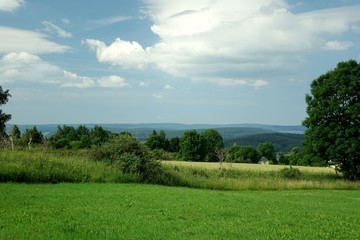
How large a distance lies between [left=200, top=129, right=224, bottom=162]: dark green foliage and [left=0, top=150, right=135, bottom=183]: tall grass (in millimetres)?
64870

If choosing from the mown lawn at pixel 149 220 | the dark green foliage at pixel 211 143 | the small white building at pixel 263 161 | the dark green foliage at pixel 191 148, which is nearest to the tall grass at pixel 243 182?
the mown lawn at pixel 149 220

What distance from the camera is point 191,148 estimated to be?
105m

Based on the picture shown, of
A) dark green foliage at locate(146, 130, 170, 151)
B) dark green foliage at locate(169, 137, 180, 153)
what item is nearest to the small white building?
dark green foliage at locate(169, 137, 180, 153)

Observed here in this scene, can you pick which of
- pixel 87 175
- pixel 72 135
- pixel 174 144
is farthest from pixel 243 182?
pixel 174 144

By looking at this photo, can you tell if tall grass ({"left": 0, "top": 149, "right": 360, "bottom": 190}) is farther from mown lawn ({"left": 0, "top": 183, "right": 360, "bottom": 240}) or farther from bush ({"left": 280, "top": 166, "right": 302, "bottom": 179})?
mown lawn ({"left": 0, "top": 183, "right": 360, "bottom": 240})

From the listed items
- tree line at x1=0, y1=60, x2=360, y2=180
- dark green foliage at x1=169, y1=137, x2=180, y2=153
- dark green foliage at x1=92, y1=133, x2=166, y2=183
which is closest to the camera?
dark green foliage at x1=92, y1=133, x2=166, y2=183

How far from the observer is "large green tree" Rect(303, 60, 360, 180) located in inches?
1977

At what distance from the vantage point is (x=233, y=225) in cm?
1384

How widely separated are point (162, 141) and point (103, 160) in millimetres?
83029

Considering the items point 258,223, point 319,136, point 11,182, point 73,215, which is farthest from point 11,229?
point 319,136

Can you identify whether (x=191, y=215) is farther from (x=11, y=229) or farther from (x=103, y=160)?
(x=103, y=160)

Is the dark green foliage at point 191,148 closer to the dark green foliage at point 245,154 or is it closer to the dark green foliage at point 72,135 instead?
the dark green foliage at point 245,154

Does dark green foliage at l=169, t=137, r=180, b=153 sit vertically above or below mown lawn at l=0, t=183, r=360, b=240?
below

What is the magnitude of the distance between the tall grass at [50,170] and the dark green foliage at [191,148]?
230 feet
